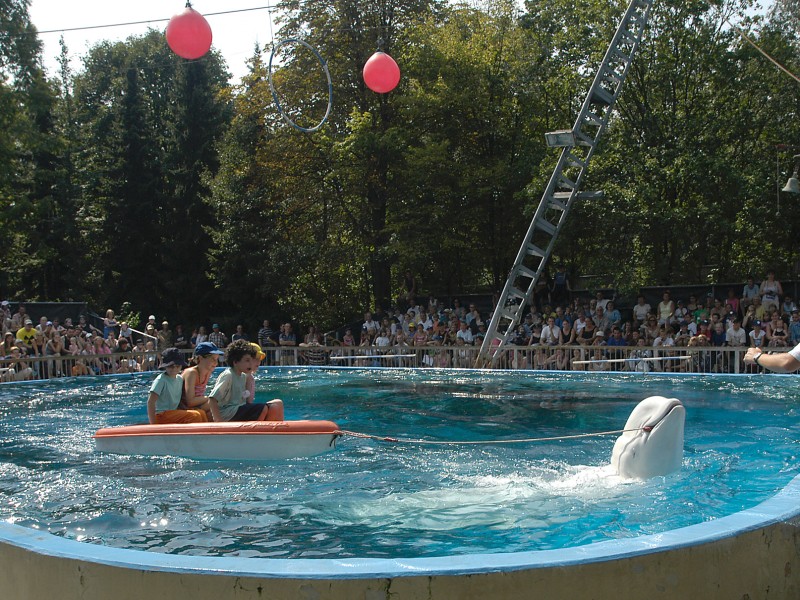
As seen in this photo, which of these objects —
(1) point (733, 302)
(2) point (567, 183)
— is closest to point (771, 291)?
(1) point (733, 302)

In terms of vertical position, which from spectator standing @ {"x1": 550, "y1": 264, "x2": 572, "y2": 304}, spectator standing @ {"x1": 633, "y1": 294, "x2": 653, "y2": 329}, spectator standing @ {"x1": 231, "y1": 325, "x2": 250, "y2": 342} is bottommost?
spectator standing @ {"x1": 231, "y1": 325, "x2": 250, "y2": 342}

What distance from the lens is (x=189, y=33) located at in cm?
1059

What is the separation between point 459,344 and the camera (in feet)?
64.2

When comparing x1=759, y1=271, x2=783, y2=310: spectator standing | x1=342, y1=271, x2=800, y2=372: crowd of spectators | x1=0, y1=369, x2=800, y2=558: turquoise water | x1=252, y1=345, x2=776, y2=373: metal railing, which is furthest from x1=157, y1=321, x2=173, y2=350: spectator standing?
x1=759, y1=271, x2=783, y2=310: spectator standing

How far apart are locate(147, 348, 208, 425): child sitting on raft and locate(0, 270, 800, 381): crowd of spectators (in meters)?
9.32

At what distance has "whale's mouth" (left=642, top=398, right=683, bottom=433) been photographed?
6.82 m

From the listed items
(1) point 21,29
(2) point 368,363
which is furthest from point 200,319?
(2) point 368,363

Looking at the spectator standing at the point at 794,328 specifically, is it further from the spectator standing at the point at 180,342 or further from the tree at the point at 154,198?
the tree at the point at 154,198

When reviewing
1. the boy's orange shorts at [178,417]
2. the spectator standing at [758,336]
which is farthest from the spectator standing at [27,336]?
the spectator standing at [758,336]

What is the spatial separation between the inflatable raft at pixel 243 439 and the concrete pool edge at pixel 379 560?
4.27 metres

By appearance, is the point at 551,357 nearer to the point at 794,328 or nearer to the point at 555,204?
the point at 555,204

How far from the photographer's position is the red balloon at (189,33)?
10539 millimetres

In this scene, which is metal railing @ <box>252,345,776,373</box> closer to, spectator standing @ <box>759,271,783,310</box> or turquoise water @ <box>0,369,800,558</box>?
spectator standing @ <box>759,271,783,310</box>

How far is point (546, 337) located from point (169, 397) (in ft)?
36.6
